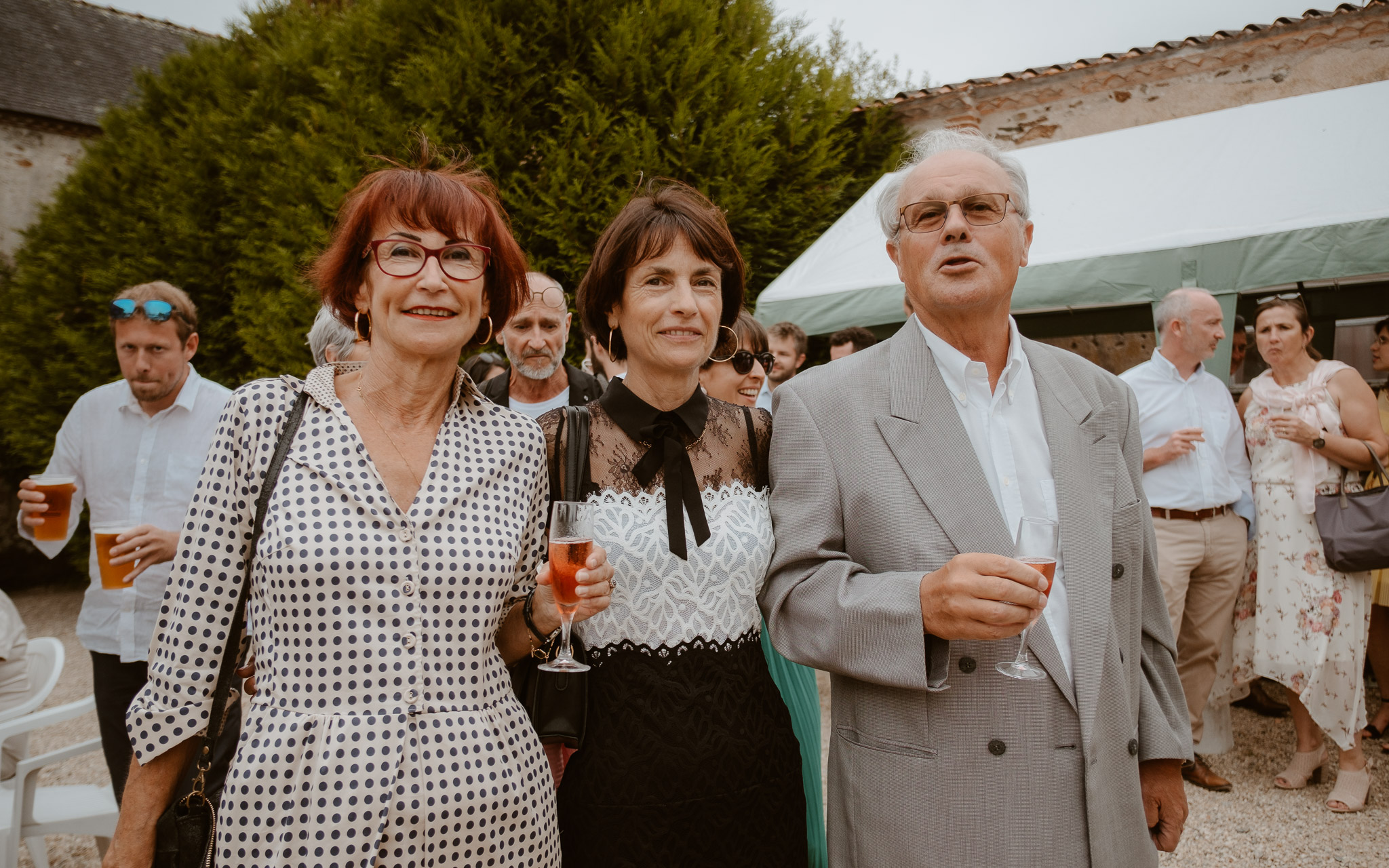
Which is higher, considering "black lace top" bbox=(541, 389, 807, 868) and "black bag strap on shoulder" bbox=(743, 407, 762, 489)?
"black bag strap on shoulder" bbox=(743, 407, 762, 489)

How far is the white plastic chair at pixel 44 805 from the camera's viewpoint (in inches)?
123

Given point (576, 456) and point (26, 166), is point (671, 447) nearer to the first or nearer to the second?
point (576, 456)

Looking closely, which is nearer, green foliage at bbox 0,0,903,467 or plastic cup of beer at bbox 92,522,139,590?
plastic cup of beer at bbox 92,522,139,590

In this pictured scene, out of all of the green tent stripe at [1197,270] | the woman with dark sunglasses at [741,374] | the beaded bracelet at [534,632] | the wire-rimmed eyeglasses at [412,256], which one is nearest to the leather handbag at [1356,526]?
the green tent stripe at [1197,270]

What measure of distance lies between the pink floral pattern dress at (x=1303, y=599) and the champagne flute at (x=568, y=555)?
460cm

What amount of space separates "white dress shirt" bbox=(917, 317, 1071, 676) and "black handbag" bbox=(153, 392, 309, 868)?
1449 millimetres

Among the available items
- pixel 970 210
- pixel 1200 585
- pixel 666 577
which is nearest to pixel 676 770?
pixel 666 577

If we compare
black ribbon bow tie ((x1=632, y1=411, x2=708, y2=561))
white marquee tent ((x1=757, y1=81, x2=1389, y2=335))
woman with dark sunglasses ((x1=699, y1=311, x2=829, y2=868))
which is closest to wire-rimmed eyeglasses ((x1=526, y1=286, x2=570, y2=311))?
woman with dark sunglasses ((x1=699, y1=311, x2=829, y2=868))

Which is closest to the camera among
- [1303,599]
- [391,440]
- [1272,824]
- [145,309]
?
[391,440]

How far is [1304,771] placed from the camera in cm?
462

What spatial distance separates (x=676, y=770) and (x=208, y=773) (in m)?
0.95

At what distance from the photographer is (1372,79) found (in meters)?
8.40

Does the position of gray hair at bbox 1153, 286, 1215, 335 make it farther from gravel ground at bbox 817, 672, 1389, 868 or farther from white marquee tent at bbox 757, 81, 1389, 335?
gravel ground at bbox 817, 672, 1389, 868

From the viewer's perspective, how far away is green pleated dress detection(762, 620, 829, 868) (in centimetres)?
218
